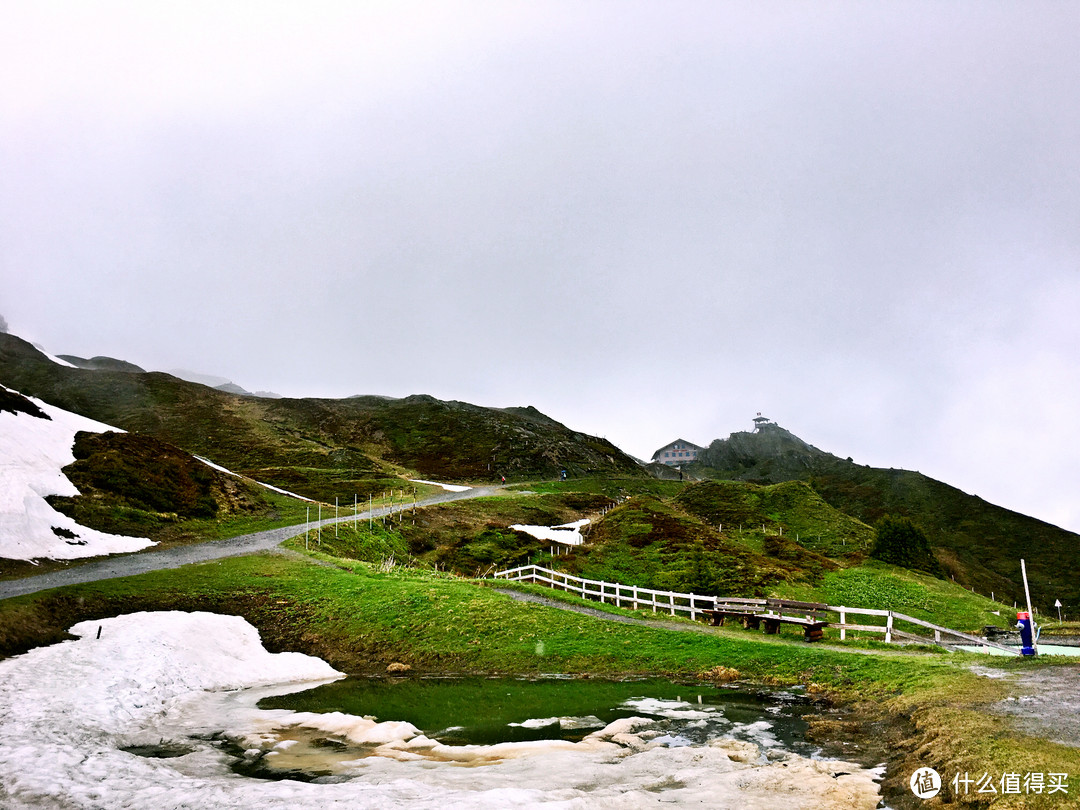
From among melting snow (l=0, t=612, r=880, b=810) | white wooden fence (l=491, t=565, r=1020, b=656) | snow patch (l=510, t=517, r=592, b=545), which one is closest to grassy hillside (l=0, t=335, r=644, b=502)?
snow patch (l=510, t=517, r=592, b=545)

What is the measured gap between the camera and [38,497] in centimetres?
3578

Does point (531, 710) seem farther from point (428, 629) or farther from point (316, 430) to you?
point (316, 430)

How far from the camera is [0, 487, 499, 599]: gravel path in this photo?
26497mm

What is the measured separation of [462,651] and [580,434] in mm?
167503

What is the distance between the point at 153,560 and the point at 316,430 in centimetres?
12018

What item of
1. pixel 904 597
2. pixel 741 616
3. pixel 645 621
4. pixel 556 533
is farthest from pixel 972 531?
pixel 645 621

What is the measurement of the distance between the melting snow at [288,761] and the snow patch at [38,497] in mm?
18127

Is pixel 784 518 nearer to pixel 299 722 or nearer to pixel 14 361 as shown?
pixel 299 722

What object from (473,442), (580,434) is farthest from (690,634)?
(580,434)

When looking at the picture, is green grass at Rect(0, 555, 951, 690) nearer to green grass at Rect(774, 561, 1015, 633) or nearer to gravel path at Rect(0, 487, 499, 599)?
gravel path at Rect(0, 487, 499, 599)

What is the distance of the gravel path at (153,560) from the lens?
86.9 ft

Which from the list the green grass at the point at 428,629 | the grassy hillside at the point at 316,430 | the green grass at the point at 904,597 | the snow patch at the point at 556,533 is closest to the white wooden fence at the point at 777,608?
the green grass at the point at 428,629

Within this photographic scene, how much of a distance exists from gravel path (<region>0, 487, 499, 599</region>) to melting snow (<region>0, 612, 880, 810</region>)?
10450mm

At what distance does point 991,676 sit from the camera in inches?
657
